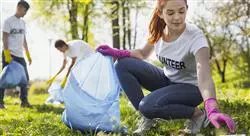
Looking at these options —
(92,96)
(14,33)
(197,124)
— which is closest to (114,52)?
(92,96)

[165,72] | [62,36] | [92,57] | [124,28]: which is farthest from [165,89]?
[62,36]

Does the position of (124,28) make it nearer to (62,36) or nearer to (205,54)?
(62,36)

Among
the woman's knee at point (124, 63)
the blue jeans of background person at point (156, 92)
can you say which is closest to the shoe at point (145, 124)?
the blue jeans of background person at point (156, 92)

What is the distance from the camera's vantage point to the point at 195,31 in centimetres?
385

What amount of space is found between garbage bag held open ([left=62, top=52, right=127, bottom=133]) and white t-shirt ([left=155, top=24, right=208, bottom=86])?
0.49m

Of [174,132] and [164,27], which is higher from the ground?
[164,27]

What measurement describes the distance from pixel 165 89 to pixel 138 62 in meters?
0.42

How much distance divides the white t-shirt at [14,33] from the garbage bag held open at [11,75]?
9.5 inches

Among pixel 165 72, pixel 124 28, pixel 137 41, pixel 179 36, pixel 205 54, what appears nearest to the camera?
pixel 205 54

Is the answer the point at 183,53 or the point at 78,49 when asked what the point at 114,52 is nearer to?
the point at 183,53

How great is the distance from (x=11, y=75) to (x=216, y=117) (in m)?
5.22

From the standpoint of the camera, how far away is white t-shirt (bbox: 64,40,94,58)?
7690 millimetres

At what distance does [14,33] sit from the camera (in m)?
7.91

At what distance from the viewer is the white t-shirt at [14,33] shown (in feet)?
25.6
